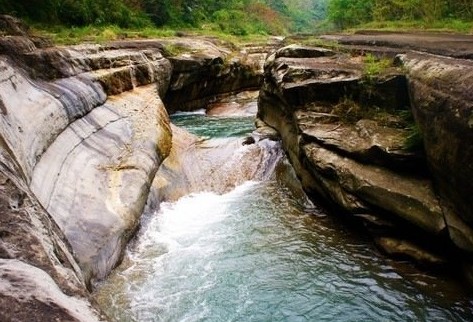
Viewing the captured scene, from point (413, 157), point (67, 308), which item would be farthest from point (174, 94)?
point (67, 308)

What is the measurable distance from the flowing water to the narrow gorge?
0.02 metres

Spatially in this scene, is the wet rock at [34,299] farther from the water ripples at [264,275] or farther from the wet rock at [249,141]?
the wet rock at [249,141]

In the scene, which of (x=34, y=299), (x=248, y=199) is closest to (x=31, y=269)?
(x=34, y=299)

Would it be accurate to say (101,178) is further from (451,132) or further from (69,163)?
(451,132)

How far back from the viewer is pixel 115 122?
28.3ft

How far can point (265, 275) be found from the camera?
5496mm

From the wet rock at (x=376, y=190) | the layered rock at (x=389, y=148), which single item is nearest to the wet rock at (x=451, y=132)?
the layered rock at (x=389, y=148)

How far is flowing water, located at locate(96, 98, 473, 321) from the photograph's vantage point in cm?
475

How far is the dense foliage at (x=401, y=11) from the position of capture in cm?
1798

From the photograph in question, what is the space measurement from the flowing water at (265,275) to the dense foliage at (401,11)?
47.8ft

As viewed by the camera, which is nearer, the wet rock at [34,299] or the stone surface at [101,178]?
the wet rock at [34,299]

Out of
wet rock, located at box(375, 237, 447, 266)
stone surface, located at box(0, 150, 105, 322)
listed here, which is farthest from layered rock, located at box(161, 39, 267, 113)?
stone surface, located at box(0, 150, 105, 322)

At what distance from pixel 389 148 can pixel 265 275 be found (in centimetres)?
234

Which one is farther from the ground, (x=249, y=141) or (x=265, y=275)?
(x=249, y=141)
